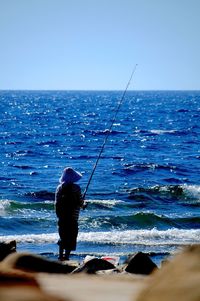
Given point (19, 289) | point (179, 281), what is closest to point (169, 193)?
point (179, 281)

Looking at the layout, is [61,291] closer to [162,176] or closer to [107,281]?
[107,281]

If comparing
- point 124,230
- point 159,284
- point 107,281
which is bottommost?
point 124,230

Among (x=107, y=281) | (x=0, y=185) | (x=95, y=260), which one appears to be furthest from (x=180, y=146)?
(x=107, y=281)

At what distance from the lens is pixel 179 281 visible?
95.7 inches

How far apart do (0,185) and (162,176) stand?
30.0ft

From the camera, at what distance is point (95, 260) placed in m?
6.86

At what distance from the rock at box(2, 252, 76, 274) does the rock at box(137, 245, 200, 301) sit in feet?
4.44

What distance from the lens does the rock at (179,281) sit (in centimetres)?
228

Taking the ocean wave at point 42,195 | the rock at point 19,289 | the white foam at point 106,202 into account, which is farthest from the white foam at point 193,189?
the rock at point 19,289

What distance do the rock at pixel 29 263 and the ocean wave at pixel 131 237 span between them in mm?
8454

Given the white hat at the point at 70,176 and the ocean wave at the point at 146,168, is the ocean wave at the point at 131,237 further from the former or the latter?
the ocean wave at the point at 146,168

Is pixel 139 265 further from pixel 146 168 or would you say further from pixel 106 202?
pixel 146 168

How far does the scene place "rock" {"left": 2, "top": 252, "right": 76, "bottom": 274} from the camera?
404 centimetres

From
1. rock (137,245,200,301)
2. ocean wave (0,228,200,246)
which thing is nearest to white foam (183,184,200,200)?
ocean wave (0,228,200,246)
